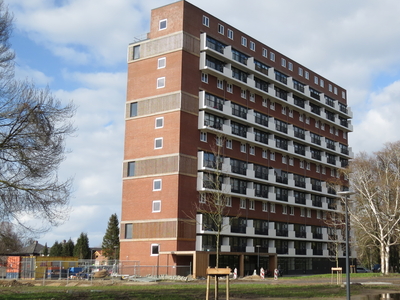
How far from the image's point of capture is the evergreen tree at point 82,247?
113 metres

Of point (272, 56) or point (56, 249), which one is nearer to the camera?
point (272, 56)

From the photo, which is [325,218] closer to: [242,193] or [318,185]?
[318,185]

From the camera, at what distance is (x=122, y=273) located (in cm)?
5769

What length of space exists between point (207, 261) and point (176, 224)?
17.7 feet

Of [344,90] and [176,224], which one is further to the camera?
[344,90]

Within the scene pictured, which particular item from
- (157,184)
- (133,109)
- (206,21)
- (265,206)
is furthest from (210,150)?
(206,21)

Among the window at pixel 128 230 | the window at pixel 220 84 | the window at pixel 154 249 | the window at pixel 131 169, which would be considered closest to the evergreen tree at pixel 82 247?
the window at pixel 128 230

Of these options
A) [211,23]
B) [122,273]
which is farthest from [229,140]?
[122,273]

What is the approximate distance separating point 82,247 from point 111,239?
714 centimetres

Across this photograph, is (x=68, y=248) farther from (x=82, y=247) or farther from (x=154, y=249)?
(x=154, y=249)

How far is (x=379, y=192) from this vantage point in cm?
6656

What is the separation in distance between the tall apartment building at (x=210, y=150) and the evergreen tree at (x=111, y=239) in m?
51.8

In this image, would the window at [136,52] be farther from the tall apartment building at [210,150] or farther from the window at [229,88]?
the window at [229,88]

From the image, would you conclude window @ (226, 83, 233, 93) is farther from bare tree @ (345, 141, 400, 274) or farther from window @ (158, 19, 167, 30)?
bare tree @ (345, 141, 400, 274)
